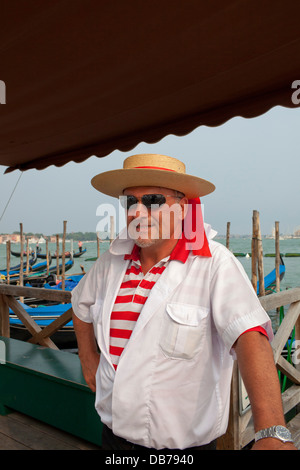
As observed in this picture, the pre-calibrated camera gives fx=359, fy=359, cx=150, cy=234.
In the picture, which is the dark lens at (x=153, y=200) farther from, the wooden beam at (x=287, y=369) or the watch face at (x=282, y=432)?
the wooden beam at (x=287, y=369)

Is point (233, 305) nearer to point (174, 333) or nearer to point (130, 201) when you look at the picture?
point (174, 333)

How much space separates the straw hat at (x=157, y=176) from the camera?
4.10 ft

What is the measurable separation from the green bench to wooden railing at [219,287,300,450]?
0.80 meters

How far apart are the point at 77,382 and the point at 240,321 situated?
1.61 metres

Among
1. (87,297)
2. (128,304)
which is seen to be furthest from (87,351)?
(128,304)

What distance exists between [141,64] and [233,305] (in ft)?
4.49

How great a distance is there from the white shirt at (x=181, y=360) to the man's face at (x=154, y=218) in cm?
18

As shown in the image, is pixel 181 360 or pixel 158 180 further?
pixel 158 180

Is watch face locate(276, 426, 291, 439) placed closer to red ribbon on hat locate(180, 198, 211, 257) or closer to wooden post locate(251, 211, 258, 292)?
red ribbon on hat locate(180, 198, 211, 257)

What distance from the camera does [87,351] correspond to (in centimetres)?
146

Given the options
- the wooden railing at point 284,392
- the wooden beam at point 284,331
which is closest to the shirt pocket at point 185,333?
the wooden railing at point 284,392
